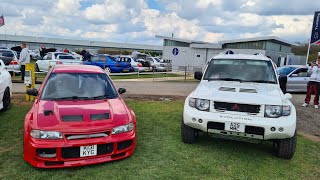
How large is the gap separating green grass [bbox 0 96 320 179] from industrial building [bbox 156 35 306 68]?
19999mm

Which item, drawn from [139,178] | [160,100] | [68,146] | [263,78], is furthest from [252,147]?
[160,100]

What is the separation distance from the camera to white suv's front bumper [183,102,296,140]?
15.0ft

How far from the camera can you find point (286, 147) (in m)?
4.90

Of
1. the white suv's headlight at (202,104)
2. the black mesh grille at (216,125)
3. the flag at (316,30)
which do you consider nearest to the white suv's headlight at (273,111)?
the black mesh grille at (216,125)

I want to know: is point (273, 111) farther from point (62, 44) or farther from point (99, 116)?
point (62, 44)

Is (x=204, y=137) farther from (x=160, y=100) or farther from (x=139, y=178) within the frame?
(x=160, y=100)

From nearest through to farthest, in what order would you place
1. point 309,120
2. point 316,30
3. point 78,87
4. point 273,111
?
point 273,111, point 78,87, point 309,120, point 316,30

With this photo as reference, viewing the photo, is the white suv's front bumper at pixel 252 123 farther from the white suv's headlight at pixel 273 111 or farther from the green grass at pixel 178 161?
the green grass at pixel 178 161

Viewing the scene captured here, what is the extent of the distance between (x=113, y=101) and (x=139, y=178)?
5.19 ft

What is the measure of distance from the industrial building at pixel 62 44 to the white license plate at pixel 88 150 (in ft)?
224

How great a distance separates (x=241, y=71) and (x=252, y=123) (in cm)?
186

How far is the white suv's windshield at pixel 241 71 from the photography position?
5992 mm

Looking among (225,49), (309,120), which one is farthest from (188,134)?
(225,49)

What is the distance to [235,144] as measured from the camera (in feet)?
18.9
